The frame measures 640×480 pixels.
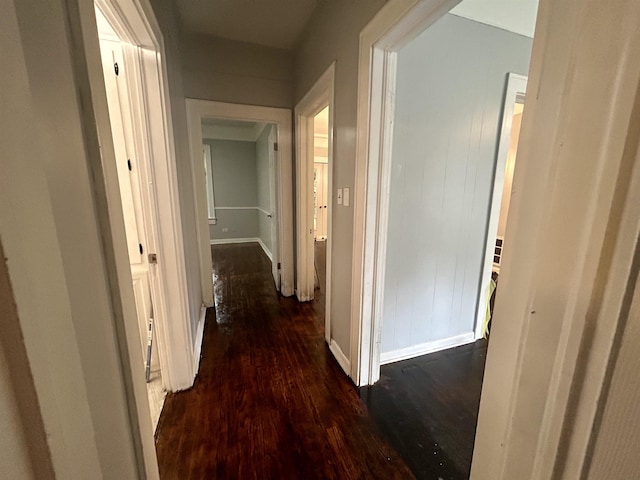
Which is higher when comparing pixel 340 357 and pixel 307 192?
pixel 307 192

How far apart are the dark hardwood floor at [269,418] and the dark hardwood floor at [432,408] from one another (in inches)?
3.8

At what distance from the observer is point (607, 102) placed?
37 centimetres

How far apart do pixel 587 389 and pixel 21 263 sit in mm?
798

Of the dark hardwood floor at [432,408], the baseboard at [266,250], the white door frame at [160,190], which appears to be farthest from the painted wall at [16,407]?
the baseboard at [266,250]

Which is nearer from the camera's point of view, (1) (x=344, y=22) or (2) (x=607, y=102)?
(2) (x=607, y=102)

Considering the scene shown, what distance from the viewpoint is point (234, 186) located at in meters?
6.13

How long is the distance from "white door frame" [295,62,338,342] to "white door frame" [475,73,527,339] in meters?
1.27

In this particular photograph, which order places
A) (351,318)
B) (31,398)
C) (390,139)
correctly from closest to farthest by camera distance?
(31,398)
(390,139)
(351,318)

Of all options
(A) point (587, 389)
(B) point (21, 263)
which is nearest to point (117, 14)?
(B) point (21, 263)

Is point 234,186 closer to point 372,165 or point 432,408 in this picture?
point 372,165

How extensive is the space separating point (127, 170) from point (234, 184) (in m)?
4.90

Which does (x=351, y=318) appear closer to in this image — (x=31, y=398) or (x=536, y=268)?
(x=536, y=268)

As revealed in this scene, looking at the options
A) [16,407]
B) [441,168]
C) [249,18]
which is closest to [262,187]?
[249,18]

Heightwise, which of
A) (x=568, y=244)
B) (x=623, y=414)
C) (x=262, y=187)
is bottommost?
(x=623, y=414)
